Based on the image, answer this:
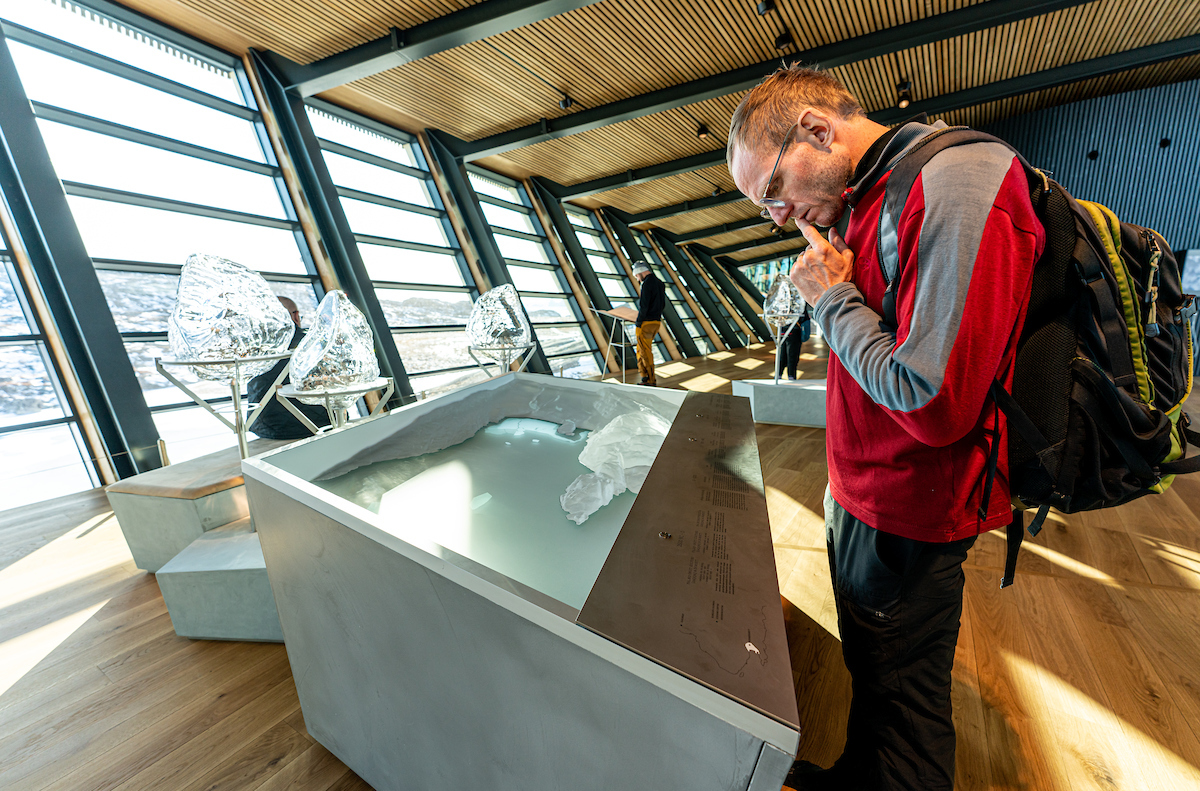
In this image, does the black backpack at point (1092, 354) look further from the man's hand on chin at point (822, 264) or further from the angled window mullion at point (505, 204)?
the angled window mullion at point (505, 204)

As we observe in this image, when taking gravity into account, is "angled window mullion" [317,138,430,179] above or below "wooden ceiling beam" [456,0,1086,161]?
below

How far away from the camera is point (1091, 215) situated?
0.70 m

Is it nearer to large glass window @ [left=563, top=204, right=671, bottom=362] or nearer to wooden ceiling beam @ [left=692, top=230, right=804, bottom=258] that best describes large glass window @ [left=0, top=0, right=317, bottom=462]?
large glass window @ [left=563, top=204, right=671, bottom=362]

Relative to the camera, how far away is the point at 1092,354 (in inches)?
27.4

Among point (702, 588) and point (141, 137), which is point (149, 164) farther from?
point (702, 588)

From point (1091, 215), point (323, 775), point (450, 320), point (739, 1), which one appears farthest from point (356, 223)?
point (1091, 215)

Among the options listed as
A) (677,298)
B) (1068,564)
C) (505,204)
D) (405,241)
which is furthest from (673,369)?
(1068,564)

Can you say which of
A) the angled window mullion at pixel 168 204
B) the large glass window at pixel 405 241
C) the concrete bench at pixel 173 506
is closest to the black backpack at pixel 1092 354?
the concrete bench at pixel 173 506

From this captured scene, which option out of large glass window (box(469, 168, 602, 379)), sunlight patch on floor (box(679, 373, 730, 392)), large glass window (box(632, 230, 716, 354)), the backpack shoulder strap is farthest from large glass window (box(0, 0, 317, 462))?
large glass window (box(632, 230, 716, 354))

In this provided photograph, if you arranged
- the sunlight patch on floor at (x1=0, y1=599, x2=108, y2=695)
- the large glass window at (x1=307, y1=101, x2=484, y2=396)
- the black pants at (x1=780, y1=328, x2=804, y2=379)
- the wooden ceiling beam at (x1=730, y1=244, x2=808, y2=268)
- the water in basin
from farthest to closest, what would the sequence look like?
the wooden ceiling beam at (x1=730, y1=244, x2=808, y2=268) → the large glass window at (x1=307, y1=101, x2=484, y2=396) → the black pants at (x1=780, y1=328, x2=804, y2=379) → the sunlight patch on floor at (x1=0, y1=599, x2=108, y2=695) → the water in basin

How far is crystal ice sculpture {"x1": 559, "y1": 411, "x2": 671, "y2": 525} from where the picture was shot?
1175 millimetres

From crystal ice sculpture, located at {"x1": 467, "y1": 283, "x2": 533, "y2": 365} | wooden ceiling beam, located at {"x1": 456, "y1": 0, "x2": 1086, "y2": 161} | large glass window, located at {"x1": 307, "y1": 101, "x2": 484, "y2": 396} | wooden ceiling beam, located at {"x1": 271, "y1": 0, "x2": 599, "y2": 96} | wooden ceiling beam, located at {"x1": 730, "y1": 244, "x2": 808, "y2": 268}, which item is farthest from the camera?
wooden ceiling beam, located at {"x1": 730, "y1": 244, "x2": 808, "y2": 268}

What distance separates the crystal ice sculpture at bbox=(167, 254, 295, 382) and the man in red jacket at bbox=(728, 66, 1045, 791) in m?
1.58

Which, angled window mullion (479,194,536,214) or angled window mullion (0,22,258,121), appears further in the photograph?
angled window mullion (479,194,536,214)
